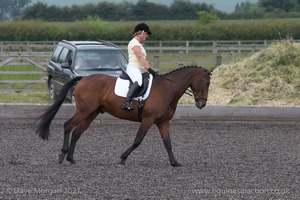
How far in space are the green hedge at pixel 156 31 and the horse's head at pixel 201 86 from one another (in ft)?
151

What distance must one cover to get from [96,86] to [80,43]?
26.9 feet

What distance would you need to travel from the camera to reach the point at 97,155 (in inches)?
491

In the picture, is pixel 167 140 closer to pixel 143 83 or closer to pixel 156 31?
pixel 143 83

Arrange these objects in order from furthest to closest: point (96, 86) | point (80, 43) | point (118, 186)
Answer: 1. point (80, 43)
2. point (96, 86)
3. point (118, 186)

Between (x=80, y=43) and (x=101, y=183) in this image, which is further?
(x=80, y=43)

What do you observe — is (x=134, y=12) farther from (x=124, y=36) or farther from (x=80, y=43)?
(x=80, y=43)

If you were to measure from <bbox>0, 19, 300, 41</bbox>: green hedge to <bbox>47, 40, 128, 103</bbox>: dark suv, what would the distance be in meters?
37.7

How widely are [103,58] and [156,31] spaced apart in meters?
40.1

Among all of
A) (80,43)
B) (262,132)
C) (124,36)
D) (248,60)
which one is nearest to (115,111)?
(262,132)

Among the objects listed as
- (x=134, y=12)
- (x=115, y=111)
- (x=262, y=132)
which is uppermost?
(x=115, y=111)

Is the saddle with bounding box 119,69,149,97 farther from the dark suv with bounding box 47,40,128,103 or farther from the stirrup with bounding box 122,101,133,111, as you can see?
the dark suv with bounding box 47,40,128,103

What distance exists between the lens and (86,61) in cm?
1875

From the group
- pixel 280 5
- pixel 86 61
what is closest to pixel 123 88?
pixel 86 61

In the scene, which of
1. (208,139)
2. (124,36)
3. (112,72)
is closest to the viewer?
(208,139)
